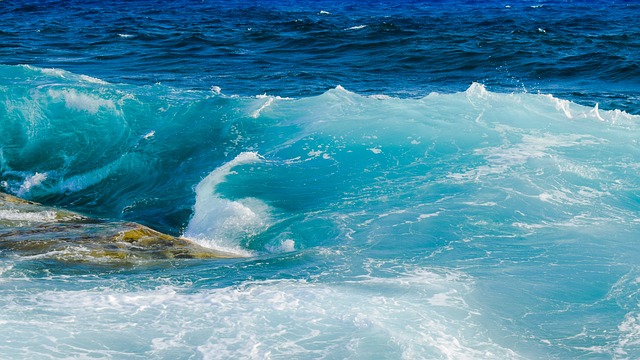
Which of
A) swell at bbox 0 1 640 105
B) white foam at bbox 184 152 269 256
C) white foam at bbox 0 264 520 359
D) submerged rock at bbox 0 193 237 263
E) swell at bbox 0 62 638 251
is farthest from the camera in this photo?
swell at bbox 0 1 640 105

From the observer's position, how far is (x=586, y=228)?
10.0m

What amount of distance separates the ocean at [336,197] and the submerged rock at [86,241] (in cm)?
17

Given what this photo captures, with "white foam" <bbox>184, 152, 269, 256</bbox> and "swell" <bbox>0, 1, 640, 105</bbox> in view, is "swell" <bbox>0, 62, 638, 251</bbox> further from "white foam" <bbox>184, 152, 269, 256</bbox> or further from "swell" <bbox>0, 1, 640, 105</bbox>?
"swell" <bbox>0, 1, 640, 105</bbox>

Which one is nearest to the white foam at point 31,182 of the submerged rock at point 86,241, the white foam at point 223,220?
the submerged rock at point 86,241

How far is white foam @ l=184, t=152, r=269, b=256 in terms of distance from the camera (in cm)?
1047

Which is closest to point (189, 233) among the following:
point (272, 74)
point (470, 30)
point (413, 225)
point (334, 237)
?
point (334, 237)

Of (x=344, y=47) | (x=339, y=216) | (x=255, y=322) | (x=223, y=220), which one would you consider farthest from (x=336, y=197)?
(x=344, y=47)

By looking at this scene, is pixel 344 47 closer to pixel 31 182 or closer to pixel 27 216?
pixel 31 182

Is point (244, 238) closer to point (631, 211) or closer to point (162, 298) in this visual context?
point (162, 298)

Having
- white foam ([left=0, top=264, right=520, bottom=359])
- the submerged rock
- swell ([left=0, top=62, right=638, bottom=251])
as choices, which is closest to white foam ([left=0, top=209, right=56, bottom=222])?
the submerged rock

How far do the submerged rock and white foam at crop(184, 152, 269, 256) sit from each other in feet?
2.46

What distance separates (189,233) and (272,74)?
11.6m

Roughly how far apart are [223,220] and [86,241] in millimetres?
2272

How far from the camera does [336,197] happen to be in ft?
38.3
